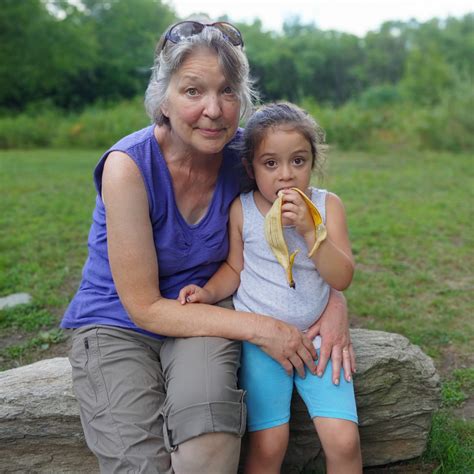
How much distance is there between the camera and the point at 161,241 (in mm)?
2410

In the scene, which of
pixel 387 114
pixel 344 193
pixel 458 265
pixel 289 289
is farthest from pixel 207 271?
pixel 387 114

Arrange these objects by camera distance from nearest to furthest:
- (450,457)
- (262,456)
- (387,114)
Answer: (262,456)
(450,457)
(387,114)

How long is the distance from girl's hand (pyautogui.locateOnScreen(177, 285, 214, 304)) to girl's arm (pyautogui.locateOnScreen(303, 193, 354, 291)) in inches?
16.7

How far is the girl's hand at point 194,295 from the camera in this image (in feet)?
7.80

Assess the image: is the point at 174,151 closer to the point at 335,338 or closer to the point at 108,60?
the point at 335,338

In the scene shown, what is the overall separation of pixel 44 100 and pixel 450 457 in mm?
26617

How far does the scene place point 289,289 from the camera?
2.42 m

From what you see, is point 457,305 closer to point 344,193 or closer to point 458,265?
point 458,265

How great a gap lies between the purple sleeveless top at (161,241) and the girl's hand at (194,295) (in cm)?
7

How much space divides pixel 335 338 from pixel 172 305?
1.98 ft

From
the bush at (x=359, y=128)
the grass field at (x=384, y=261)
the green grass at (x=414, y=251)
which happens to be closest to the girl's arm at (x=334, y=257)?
the grass field at (x=384, y=261)

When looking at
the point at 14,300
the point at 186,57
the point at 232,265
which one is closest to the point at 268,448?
the point at 232,265

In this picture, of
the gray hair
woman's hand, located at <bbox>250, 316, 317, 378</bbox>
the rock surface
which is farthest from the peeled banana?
the rock surface

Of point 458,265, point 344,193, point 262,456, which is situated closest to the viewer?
point 262,456
